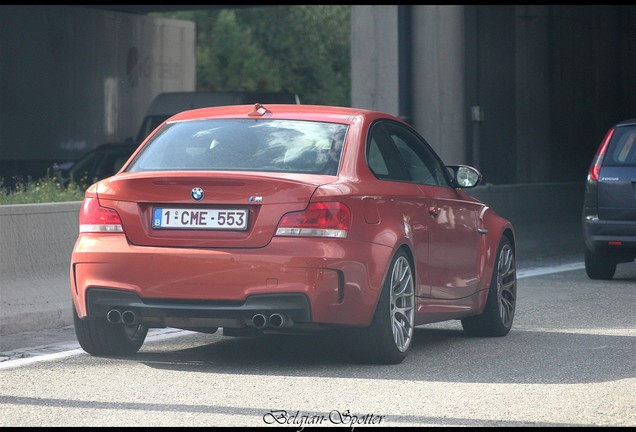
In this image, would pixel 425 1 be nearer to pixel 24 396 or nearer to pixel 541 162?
pixel 541 162

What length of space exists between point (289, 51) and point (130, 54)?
44.7 m

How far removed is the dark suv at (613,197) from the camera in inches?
578

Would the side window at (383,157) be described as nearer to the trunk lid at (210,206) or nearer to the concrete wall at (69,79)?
the trunk lid at (210,206)

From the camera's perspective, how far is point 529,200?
1953cm

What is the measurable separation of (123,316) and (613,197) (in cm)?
771

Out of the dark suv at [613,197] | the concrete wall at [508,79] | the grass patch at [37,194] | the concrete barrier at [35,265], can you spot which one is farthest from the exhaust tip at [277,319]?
the concrete wall at [508,79]

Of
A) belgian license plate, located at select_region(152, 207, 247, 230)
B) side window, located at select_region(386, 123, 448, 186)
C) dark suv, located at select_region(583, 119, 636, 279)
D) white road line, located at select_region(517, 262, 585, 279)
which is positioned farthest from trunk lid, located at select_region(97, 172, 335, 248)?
white road line, located at select_region(517, 262, 585, 279)

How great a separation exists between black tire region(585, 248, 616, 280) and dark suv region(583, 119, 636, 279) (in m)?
0.11

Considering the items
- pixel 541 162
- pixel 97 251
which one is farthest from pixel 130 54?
pixel 97 251

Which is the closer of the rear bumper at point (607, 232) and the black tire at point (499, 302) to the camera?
the black tire at point (499, 302)

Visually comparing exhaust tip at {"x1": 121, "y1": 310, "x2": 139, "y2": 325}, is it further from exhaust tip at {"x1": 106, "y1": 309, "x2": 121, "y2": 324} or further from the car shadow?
the car shadow

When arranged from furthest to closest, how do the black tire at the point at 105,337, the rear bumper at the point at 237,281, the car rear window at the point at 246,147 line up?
1. the black tire at the point at 105,337
2. the car rear window at the point at 246,147
3. the rear bumper at the point at 237,281

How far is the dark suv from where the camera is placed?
14.7 metres

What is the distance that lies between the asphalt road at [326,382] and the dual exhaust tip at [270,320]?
290mm
